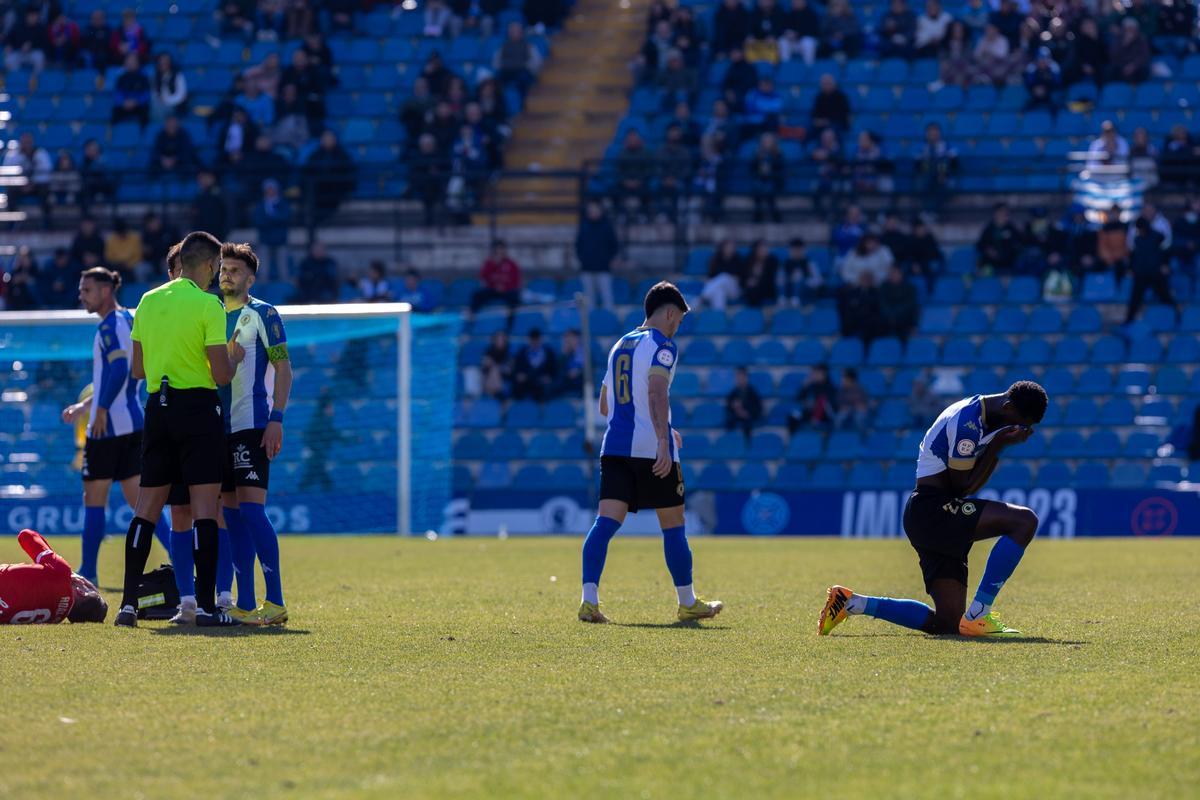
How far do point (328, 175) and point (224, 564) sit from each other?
1827cm

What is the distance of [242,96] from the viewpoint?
30.2 meters

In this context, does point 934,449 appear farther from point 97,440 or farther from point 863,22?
point 863,22

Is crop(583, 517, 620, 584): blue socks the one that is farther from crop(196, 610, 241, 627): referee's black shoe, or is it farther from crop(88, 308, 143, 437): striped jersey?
crop(88, 308, 143, 437): striped jersey

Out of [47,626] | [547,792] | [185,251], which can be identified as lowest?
[47,626]

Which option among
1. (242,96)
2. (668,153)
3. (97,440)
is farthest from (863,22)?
(97,440)

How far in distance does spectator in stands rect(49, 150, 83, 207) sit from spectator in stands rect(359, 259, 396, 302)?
528cm

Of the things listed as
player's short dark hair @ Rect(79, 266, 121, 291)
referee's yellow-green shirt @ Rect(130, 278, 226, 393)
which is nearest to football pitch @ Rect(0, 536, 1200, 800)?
referee's yellow-green shirt @ Rect(130, 278, 226, 393)

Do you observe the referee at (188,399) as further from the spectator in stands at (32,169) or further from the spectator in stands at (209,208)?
the spectator in stands at (32,169)

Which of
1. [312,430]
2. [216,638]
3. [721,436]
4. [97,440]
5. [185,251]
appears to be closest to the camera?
[216,638]

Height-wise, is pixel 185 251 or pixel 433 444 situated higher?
pixel 185 251

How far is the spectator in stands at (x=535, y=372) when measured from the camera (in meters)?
26.0

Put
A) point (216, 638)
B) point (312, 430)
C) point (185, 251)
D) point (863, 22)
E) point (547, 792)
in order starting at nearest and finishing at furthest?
point (547, 792) < point (216, 638) < point (185, 251) < point (312, 430) < point (863, 22)

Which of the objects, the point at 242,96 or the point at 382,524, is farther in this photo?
the point at 242,96

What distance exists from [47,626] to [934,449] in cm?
531
